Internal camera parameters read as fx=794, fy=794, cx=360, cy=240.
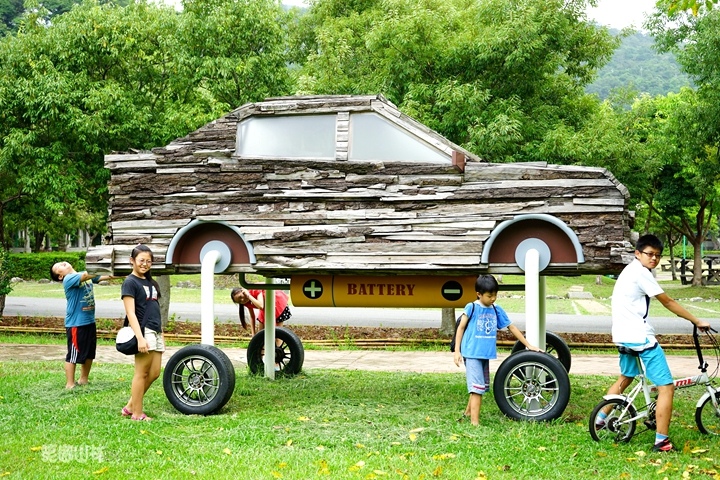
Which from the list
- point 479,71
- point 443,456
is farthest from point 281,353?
A: point 479,71

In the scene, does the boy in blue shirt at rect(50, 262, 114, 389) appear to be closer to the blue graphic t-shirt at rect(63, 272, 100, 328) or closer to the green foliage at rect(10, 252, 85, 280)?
the blue graphic t-shirt at rect(63, 272, 100, 328)

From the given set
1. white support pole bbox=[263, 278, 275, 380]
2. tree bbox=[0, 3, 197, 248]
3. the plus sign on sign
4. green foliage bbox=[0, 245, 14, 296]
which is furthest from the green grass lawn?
green foliage bbox=[0, 245, 14, 296]

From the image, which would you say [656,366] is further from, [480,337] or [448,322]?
[448,322]

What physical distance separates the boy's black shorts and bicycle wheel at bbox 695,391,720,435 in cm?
665

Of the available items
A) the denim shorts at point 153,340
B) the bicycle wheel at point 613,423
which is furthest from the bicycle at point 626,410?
the denim shorts at point 153,340

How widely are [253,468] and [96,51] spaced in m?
12.8

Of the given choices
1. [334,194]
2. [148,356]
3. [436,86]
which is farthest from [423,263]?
[436,86]

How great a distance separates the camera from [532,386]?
7441 millimetres

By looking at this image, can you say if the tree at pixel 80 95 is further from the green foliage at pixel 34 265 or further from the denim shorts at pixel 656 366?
the green foliage at pixel 34 265

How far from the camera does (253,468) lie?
226 inches

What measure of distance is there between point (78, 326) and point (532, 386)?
5.37 meters

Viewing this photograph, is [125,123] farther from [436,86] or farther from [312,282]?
[312,282]

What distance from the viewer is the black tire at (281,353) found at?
34.7ft

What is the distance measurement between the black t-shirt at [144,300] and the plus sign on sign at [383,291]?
5.19ft
